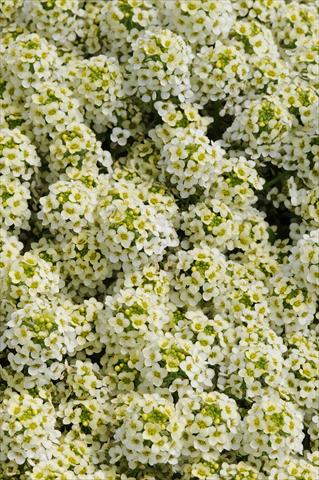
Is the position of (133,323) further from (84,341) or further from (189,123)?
(189,123)

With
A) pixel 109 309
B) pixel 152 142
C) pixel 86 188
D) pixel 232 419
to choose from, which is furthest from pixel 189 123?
pixel 232 419

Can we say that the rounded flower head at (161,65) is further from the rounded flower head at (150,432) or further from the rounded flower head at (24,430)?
the rounded flower head at (24,430)

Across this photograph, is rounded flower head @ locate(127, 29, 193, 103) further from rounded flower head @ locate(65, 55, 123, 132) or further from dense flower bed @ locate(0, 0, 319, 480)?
rounded flower head @ locate(65, 55, 123, 132)

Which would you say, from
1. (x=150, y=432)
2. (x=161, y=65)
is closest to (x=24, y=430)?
(x=150, y=432)

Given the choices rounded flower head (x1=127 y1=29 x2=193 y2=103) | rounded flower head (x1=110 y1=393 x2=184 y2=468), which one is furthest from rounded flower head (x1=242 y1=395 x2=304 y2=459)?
rounded flower head (x1=127 y1=29 x2=193 y2=103)

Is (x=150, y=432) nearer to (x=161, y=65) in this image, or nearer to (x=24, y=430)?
(x=24, y=430)

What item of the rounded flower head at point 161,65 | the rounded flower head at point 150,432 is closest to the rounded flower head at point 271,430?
the rounded flower head at point 150,432

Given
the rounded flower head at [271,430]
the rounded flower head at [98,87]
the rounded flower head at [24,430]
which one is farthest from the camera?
the rounded flower head at [98,87]

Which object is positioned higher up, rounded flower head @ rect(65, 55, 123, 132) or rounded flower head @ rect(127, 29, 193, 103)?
rounded flower head @ rect(127, 29, 193, 103)
